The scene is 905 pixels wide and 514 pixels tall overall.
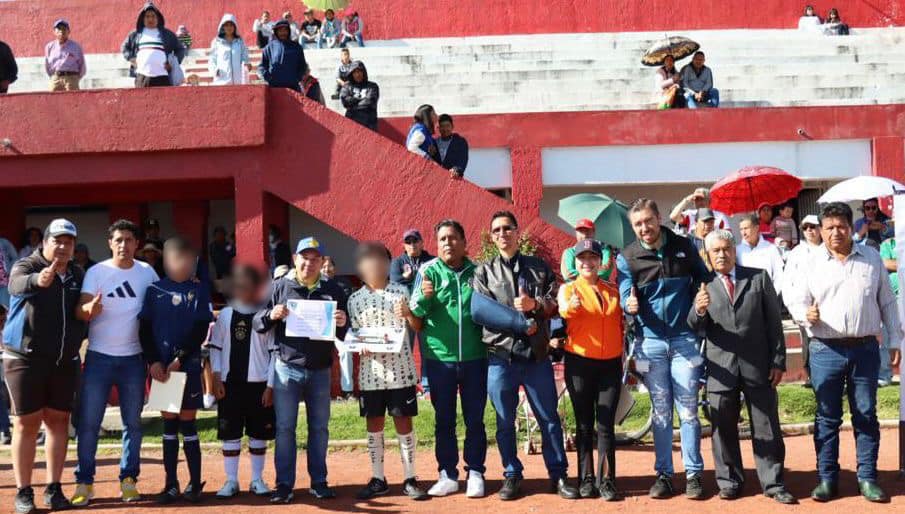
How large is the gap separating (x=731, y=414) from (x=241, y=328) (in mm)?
3780

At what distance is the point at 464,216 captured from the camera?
13094mm

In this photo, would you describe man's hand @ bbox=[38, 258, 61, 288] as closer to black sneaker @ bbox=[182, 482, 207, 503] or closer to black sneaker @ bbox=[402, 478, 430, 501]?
black sneaker @ bbox=[182, 482, 207, 503]

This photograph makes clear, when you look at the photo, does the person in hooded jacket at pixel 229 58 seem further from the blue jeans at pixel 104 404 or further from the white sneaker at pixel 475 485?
the white sneaker at pixel 475 485

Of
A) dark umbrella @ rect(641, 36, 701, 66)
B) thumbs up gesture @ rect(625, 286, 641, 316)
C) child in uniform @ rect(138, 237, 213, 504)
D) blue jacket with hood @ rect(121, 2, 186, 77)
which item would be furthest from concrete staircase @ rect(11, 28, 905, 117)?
thumbs up gesture @ rect(625, 286, 641, 316)

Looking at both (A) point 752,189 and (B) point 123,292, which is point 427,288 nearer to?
(B) point 123,292

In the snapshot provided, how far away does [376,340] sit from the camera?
810 centimetres

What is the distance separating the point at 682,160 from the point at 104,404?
9908 mm

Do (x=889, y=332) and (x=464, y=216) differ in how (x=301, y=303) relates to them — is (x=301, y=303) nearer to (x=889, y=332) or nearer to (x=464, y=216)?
(x=889, y=332)

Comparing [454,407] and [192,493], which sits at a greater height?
[454,407]

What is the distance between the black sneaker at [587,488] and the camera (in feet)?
25.8

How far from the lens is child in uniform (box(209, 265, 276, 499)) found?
8219 millimetres

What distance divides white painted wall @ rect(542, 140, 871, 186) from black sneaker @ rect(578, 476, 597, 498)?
8.13 m

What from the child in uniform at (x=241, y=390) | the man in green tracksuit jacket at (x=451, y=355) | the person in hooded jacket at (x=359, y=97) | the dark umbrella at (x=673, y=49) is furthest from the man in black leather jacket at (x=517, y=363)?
the dark umbrella at (x=673, y=49)

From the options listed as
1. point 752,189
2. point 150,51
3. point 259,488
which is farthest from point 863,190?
point 150,51
